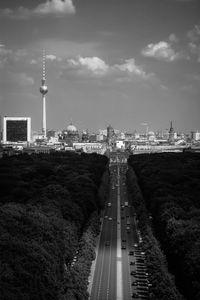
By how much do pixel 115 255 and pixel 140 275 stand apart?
19.0ft

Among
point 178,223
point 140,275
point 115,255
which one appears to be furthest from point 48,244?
point 178,223

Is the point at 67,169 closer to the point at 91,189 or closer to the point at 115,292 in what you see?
the point at 91,189

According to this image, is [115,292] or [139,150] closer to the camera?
[115,292]

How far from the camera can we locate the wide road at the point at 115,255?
32531 mm

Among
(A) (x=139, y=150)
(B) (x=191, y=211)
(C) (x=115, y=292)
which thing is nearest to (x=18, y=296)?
(C) (x=115, y=292)

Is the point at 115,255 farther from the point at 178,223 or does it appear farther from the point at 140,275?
the point at 140,275

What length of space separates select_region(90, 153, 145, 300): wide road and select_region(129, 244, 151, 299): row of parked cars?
10.1 inches

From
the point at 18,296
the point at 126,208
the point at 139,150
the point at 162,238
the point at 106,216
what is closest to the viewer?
the point at 18,296

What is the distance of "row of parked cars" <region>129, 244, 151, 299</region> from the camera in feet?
104

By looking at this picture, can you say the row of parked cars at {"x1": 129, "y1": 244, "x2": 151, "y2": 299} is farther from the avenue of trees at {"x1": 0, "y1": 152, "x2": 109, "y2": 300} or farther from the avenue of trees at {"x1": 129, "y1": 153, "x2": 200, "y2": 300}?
the avenue of trees at {"x1": 0, "y1": 152, "x2": 109, "y2": 300}

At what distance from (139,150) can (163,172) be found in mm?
112260

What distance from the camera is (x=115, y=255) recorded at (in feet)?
134

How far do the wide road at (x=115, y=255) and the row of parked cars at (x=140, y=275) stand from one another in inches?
10.1

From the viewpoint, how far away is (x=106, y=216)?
58.9 m
